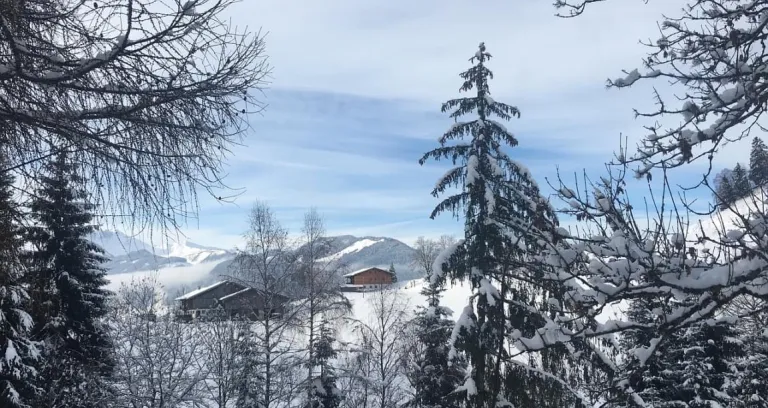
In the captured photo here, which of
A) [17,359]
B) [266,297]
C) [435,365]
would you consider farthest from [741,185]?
[266,297]

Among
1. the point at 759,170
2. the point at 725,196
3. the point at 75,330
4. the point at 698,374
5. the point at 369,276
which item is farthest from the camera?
the point at 369,276

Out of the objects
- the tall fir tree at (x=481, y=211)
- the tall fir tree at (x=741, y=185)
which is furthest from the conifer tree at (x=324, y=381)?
the tall fir tree at (x=741, y=185)

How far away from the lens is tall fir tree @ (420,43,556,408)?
10.6 m

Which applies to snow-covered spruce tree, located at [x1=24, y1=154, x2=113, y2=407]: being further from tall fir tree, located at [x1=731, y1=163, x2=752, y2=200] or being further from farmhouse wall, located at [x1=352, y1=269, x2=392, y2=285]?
farmhouse wall, located at [x1=352, y1=269, x2=392, y2=285]

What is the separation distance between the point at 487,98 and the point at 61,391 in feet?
38.0

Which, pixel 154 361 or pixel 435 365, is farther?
pixel 154 361

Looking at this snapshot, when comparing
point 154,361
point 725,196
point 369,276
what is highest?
point 725,196

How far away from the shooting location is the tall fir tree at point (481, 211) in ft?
34.8

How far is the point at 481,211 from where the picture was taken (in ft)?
36.4

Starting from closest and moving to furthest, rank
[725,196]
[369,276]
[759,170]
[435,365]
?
[725,196], [759,170], [435,365], [369,276]

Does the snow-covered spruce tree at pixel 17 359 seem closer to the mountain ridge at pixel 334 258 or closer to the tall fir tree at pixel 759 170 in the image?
the mountain ridge at pixel 334 258

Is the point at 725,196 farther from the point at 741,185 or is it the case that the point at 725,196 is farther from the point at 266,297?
the point at 266,297

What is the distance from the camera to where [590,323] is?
140 inches

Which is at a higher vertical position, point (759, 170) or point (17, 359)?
point (759, 170)
